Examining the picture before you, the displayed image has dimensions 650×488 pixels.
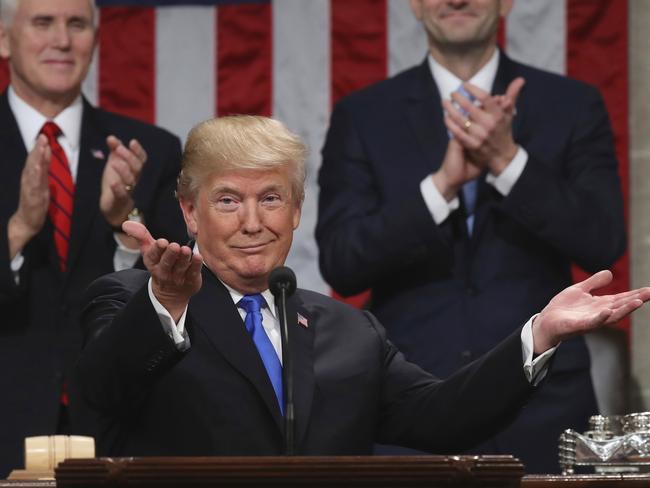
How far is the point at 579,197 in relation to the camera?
4.42 metres

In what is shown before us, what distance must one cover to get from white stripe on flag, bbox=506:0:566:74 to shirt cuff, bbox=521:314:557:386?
2.72 metres

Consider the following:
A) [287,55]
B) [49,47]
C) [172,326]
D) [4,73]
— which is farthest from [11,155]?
[172,326]

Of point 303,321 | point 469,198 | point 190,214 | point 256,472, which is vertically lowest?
point 256,472

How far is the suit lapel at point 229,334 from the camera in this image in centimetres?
306

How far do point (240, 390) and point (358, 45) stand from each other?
2.80 m

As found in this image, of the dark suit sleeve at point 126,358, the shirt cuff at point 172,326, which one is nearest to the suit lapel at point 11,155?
the dark suit sleeve at point 126,358

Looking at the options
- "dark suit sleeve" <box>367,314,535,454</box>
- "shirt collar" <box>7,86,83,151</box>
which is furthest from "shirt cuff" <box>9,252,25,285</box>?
"dark suit sleeve" <box>367,314,535,454</box>

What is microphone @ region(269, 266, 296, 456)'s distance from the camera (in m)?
2.73

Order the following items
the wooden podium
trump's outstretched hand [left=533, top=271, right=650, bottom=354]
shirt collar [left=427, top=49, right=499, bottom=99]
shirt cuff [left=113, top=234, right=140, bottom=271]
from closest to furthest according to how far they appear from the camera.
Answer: the wooden podium, trump's outstretched hand [left=533, top=271, right=650, bottom=354], shirt cuff [left=113, top=234, right=140, bottom=271], shirt collar [left=427, top=49, right=499, bottom=99]

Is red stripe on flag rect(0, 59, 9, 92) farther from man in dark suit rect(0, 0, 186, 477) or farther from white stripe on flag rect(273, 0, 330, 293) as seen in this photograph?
white stripe on flag rect(273, 0, 330, 293)

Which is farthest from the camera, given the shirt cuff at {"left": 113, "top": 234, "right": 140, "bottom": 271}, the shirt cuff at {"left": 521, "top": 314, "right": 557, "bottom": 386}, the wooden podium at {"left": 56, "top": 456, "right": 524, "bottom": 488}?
the shirt cuff at {"left": 113, "top": 234, "right": 140, "bottom": 271}

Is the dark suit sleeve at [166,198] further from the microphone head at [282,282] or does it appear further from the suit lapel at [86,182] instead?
the microphone head at [282,282]

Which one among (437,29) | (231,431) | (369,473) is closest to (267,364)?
(231,431)

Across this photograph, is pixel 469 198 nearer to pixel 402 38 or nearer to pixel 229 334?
pixel 402 38
